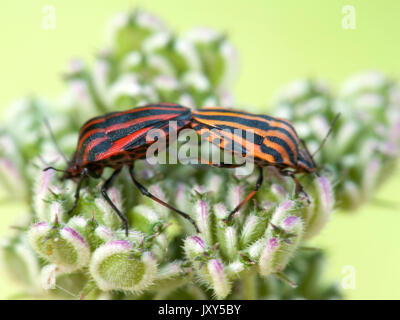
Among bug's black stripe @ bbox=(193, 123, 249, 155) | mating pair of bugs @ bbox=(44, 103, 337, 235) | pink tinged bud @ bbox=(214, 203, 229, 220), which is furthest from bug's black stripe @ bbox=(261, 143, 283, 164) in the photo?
pink tinged bud @ bbox=(214, 203, 229, 220)

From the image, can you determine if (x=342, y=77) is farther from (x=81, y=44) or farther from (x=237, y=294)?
(x=237, y=294)

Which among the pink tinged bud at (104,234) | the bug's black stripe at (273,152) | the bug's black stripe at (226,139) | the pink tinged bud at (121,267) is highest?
the bug's black stripe at (226,139)

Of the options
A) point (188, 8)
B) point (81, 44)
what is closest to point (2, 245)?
point (81, 44)

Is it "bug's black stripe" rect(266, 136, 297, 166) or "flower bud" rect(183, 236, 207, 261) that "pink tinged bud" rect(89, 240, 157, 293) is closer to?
"flower bud" rect(183, 236, 207, 261)

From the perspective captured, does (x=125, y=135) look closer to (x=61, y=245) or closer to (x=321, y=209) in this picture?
(x=61, y=245)

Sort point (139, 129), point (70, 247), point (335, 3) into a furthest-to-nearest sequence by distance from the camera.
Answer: point (335, 3) → point (139, 129) → point (70, 247)

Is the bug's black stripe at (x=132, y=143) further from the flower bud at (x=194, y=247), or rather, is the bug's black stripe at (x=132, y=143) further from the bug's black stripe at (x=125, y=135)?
the flower bud at (x=194, y=247)

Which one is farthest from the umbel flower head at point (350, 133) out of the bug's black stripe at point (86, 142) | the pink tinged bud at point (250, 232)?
the bug's black stripe at point (86, 142)
